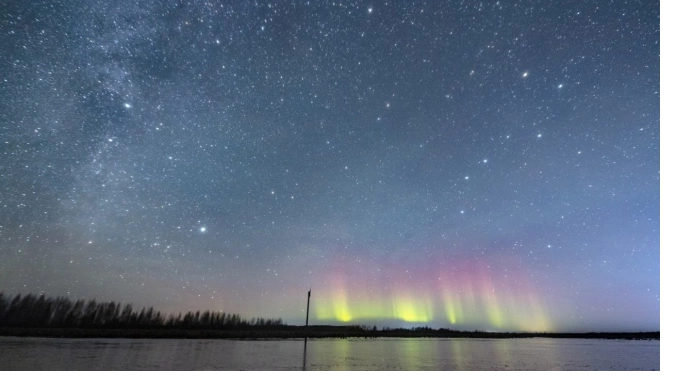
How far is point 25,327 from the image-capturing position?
83.9 ft

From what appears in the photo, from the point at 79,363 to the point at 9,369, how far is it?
1447 mm
